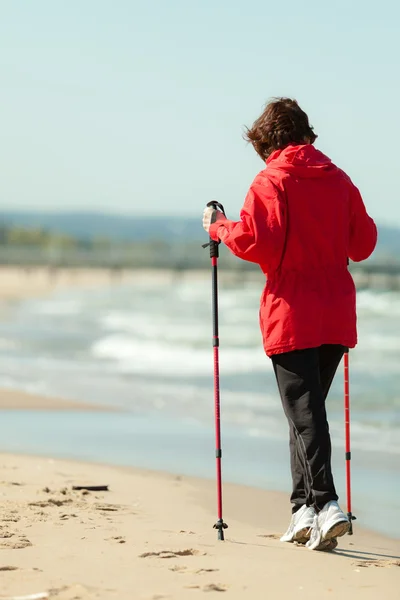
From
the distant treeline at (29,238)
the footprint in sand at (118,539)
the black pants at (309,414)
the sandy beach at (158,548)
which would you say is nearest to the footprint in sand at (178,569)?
the sandy beach at (158,548)

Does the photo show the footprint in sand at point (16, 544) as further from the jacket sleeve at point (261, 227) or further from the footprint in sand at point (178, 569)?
the jacket sleeve at point (261, 227)

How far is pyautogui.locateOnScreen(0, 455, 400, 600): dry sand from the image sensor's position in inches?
141

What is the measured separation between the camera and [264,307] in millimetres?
4289

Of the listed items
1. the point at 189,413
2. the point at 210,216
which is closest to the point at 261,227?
the point at 210,216

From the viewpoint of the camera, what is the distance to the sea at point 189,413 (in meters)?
6.78

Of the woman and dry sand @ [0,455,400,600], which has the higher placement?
the woman

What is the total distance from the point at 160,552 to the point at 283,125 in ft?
5.67

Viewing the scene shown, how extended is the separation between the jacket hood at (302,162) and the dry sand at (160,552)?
1.48 m

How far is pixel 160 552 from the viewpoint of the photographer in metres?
4.05

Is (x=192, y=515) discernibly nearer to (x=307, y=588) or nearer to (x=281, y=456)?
(x=307, y=588)

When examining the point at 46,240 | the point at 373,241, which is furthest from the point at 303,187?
the point at 46,240

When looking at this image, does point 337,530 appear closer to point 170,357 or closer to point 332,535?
point 332,535

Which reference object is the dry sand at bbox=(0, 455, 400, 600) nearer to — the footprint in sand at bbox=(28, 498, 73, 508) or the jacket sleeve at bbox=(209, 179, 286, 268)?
the footprint in sand at bbox=(28, 498, 73, 508)

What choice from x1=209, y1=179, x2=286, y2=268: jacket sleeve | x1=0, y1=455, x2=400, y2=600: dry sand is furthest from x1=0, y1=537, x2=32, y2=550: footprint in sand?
x1=209, y1=179, x2=286, y2=268: jacket sleeve
